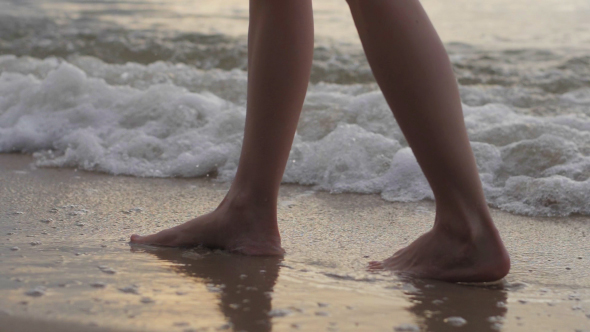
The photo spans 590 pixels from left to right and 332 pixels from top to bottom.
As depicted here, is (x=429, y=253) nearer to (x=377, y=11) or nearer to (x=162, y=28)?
(x=377, y=11)

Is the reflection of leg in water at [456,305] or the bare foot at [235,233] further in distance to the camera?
the bare foot at [235,233]

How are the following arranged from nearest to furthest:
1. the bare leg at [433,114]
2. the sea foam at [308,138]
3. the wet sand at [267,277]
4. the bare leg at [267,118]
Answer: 1. the wet sand at [267,277]
2. the bare leg at [433,114]
3. the bare leg at [267,118]
4. the sea foam at [308,138]

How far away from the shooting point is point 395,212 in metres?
1.84

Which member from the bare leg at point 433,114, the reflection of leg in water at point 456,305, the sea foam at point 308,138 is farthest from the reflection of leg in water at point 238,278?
the sea foam at point 308,138

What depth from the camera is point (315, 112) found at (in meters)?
2.85

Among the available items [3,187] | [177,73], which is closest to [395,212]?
[3,187]

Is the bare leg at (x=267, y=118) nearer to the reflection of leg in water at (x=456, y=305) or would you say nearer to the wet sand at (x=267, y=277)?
the wet sand at (x=267, y=277)

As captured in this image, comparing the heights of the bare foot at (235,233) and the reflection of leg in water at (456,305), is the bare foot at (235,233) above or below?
above

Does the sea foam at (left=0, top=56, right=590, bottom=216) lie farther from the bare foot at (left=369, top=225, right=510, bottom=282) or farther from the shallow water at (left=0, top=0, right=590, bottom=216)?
the bare foot at (left=369, top=225, right=510, bottom=282)

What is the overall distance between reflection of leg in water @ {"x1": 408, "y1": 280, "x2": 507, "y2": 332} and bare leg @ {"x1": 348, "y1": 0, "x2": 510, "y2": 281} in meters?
0.04

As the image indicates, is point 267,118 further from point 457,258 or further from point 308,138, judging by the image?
point 308,138

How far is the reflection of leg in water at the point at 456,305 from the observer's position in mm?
999

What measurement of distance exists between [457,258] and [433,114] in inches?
10.7

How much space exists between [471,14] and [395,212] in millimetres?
5237
